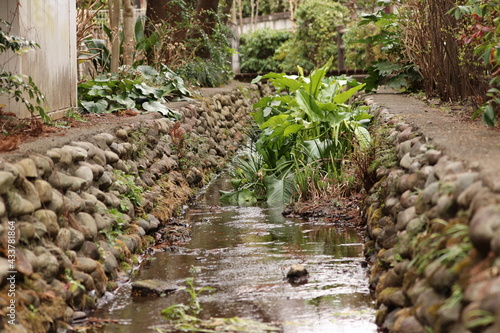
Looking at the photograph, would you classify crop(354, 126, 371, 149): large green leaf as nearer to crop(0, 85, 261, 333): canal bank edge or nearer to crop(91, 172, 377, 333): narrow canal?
crop(91, 172, 377, 333): narrow canal

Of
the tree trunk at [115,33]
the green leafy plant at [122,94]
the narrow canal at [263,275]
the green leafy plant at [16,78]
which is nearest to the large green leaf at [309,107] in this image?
the narrow canal at [263,275]

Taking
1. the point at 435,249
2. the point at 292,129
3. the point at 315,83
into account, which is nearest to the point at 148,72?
the point at 315,83

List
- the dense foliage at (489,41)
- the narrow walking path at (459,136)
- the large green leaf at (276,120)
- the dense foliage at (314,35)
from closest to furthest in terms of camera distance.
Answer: the narrow walking path at (459,136), the dense foliage at (489,41), the large green leaf at (276,120), the dense foliage at (314,35)

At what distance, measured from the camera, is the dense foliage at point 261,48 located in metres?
27.0

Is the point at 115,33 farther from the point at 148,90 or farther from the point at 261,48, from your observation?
the point at 261,48

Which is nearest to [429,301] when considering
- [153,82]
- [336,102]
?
[336,102]

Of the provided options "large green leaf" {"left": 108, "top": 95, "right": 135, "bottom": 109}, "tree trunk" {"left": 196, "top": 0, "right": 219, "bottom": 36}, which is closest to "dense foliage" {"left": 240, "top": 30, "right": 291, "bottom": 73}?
"tree trunk" {"left": 196, "top": 0, "right": 219, "bottom": 36}

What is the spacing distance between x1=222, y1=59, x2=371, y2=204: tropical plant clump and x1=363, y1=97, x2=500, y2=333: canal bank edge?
244 cm

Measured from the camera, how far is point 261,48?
27438 mm

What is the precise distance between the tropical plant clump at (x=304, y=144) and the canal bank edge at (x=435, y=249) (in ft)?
8.00

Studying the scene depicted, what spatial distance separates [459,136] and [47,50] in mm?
4331

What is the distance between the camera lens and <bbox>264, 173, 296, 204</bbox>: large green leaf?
8141 millimetres

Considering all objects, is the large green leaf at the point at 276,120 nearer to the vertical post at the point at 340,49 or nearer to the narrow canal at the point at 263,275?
the narrow canal at the point at 263,275

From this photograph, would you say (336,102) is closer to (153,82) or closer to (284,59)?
(153,82)
